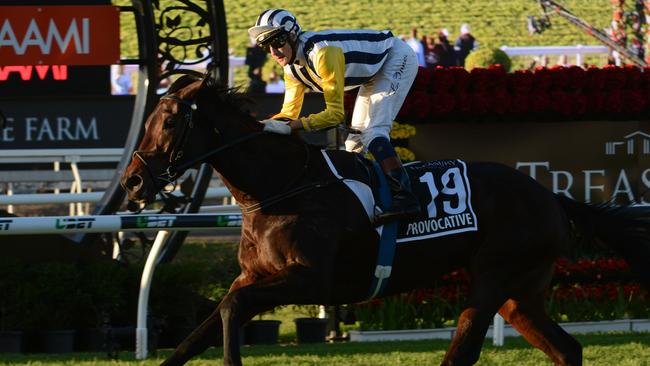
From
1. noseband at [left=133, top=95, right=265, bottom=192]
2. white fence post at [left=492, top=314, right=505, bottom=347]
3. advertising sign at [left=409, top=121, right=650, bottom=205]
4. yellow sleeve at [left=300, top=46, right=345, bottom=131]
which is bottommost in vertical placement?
white fence post at [left=492, top=314, right=505, bottom=347]

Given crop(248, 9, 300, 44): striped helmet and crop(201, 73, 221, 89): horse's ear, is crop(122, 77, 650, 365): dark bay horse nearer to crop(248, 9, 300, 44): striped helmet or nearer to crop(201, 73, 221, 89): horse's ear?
crop(201, 73, 221, 89): horse's ear

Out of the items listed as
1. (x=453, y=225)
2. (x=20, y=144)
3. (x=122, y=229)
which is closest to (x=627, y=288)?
(x=453, y=225)

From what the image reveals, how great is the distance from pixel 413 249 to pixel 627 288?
9.34ft

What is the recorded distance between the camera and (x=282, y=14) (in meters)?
4.96

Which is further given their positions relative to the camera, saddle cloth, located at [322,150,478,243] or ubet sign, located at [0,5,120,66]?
ubet sign, located at [0,5,120,66]

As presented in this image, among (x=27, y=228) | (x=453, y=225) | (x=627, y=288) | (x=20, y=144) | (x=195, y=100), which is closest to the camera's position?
(x=195, y=100)

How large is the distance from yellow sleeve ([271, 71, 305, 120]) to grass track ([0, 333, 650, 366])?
1.17m

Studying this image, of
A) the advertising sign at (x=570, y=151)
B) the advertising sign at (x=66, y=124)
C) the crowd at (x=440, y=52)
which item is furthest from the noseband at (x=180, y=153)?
the crowd at (x=440, y=52)

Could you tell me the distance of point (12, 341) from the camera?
6227 mm

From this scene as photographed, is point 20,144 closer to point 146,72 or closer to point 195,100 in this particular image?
point 146,72

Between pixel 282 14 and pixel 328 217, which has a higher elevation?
pixel 282 14

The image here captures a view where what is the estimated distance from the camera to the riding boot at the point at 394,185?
4949mm

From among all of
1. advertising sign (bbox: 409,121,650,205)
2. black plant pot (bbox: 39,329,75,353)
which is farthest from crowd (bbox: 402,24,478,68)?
black plant pot (bbox: 39,329,75,353)

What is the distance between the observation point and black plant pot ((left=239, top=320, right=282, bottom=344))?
22.3 feet
